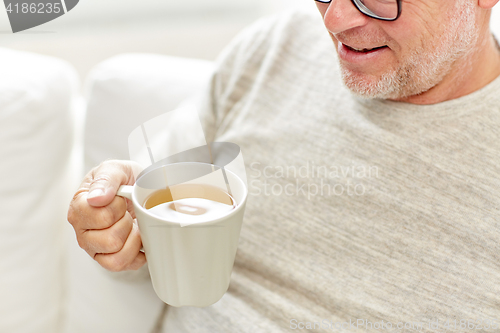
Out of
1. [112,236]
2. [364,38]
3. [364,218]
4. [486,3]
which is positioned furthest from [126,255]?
[486,3]

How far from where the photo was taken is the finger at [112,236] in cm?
63

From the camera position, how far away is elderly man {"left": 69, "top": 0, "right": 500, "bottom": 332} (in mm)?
760

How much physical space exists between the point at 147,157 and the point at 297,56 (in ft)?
1.53

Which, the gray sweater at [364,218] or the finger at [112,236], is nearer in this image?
the finger at [112,236]

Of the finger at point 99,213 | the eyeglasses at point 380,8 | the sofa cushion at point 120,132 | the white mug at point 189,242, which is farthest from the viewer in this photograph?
the sofa cushion at point 120,132

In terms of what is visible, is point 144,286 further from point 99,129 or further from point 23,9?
point 23,9

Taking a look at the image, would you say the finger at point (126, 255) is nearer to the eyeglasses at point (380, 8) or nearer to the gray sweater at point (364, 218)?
the gray sweater at point (364, 218)

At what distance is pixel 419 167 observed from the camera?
82cm

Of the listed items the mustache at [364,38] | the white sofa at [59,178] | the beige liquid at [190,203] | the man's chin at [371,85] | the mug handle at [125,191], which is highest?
the mustache at [364,38]

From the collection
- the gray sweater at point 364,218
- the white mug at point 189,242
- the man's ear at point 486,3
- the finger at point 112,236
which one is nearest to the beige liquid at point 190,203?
the white mug at point 189,242

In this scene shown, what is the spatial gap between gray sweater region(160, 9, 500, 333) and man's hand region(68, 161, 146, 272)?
0.87ft

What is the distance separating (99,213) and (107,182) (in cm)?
5

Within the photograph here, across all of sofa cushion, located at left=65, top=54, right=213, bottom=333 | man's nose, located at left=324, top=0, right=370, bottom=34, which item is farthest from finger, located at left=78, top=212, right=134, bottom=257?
man's nose, located at left=324, top=0, right=370, bottom=34

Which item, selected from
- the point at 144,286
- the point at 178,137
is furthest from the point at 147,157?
the point at 144,286
